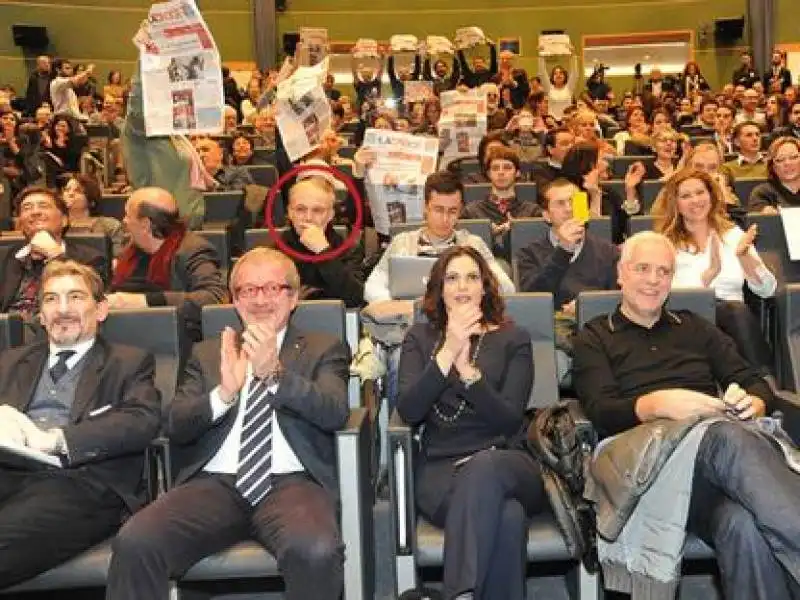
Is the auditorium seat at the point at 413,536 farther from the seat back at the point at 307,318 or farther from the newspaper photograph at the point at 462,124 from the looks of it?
the newspaper photograph at the point at 462,124

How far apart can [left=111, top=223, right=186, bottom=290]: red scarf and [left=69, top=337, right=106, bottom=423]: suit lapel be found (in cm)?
100

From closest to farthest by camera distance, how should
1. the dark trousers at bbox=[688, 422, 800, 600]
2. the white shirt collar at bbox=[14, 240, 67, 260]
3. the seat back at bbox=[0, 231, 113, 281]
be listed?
1. the dark trousers at bbox=[688, 422, 800, 600]
2. the white shirt collar at bbox=[14, 240, 67, 260]
3. the seat back at bbox=[0, 231, 113, 281]

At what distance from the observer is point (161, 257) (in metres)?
4.05

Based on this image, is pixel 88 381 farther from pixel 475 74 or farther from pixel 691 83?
pixel 691 83

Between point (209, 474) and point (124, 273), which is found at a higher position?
point (124, 273)

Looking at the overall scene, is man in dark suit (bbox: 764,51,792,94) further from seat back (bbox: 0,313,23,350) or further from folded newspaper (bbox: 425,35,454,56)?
seat back (bbox: 0,313,23,350)

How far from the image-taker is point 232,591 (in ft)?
10.6

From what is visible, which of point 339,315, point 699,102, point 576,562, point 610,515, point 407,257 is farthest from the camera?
point 699,102

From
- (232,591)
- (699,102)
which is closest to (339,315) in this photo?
(232,591)

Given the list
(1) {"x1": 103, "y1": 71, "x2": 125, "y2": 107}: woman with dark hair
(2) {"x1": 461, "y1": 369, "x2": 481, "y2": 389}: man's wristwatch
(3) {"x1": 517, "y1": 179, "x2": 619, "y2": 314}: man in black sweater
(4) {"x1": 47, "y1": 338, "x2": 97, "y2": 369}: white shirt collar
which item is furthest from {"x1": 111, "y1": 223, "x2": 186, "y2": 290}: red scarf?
(1) {"x1": 103, "y1": 71, "x2": 125, "y2": 107}: woman with dark hair

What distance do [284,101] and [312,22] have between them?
9.70 m

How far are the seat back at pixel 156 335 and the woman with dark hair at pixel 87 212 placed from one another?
183 cm

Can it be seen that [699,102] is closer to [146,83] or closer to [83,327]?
[146,83]

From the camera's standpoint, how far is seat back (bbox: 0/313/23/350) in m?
3.18
